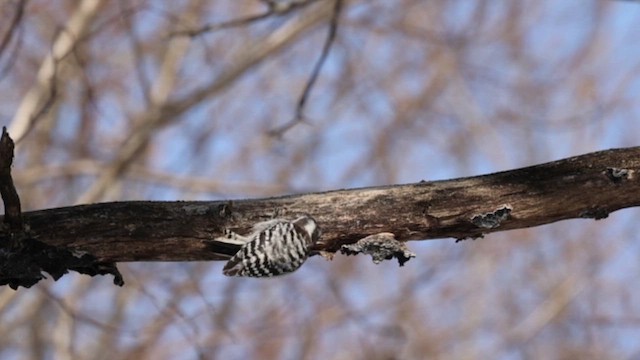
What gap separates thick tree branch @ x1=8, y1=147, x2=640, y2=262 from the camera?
200 centimetres

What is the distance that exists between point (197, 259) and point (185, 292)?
262cm

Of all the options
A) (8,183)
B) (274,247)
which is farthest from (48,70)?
(274,247)

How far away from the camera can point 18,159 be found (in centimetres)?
542

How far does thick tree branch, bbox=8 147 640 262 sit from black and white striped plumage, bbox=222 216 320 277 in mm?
39

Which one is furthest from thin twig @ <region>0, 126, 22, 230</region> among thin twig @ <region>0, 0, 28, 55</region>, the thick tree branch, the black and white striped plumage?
thin twig @ <region>0, 0, 28, 55</region>

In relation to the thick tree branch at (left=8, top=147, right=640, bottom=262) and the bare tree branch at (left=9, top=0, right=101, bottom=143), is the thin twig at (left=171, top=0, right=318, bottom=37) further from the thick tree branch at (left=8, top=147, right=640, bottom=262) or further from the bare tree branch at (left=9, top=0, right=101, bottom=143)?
the thick tree branch at (left=8, top=147, right=640, bottom=262)

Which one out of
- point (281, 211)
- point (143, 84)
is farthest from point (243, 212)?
point (143, 84)

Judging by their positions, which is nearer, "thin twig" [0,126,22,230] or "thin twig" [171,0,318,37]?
"thin twig" [0,126,22,230]

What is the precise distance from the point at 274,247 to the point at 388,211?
0.31 m

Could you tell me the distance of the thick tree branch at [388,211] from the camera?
200cm

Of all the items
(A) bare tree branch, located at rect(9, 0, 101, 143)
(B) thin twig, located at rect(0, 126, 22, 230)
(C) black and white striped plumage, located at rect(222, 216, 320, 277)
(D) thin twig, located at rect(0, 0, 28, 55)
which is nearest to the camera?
(B) thin twig, located at rect(0, 126, 22, 230)

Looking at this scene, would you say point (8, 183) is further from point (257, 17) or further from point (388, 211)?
point (257, 17)

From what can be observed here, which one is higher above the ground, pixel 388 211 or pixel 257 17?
pixel 257 17

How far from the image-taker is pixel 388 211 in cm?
203
